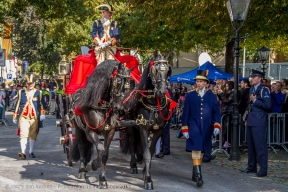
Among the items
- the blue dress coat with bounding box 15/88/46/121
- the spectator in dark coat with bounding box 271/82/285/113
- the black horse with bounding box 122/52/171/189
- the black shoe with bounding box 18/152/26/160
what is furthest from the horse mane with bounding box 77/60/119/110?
the spectator in dark coat with bounding box 271/82/285/113

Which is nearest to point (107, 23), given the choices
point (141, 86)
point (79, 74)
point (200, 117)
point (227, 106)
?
point (79, 74)

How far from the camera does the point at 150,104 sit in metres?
10.7

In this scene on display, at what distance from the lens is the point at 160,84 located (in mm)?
9953

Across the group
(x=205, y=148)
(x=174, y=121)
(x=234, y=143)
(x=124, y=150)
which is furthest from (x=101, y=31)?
(x=174, y=121)

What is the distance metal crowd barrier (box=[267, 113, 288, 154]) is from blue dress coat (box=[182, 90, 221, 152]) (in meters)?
5.82

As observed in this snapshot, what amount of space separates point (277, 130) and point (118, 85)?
7.82m

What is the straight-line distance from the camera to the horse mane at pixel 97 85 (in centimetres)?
1003

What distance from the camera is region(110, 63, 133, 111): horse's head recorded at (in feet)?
32.0

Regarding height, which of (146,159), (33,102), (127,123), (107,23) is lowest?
(146,159)

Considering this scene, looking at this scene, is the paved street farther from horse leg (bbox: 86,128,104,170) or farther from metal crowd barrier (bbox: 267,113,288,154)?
metal crowd barrier (bbox: 267,113,288,154)

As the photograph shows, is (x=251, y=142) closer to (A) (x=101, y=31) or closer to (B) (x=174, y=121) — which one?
(A) (x=101, y=31)

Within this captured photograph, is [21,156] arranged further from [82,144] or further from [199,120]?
[199,120]

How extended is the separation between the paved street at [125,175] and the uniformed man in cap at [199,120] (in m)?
0.67

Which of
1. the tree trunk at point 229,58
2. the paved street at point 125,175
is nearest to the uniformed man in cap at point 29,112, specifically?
the paved street at point 125,175
